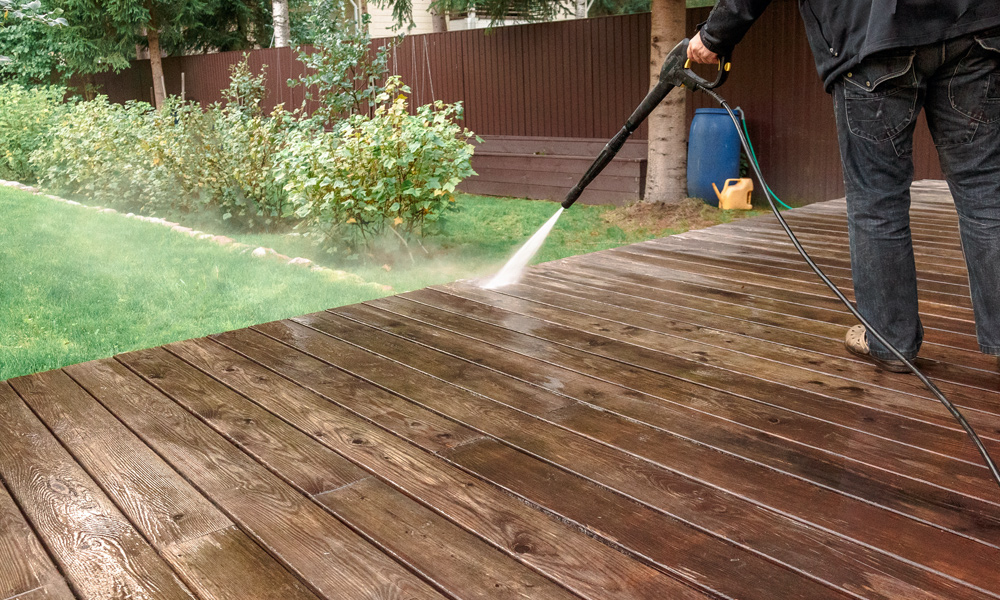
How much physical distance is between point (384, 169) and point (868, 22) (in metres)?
3.62

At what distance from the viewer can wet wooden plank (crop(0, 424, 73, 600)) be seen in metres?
1.36

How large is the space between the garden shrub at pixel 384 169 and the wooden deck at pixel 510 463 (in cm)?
236

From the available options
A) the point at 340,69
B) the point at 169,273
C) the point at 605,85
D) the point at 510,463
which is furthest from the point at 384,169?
the point at 605,85

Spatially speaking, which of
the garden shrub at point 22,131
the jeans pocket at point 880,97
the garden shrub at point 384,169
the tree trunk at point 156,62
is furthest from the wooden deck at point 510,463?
the tree trunk at point 156,62

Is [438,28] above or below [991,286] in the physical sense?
above

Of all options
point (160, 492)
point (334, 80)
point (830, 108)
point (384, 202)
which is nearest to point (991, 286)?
point (160, 492)

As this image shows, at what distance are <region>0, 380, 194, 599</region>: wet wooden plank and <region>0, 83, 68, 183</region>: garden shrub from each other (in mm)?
8673

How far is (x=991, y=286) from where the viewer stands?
202cm

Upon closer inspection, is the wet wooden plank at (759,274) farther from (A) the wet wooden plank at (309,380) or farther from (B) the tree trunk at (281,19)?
(B) the tree trunk at (281,19)

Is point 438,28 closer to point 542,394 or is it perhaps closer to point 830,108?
point 830,108

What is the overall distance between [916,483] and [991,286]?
670 mm

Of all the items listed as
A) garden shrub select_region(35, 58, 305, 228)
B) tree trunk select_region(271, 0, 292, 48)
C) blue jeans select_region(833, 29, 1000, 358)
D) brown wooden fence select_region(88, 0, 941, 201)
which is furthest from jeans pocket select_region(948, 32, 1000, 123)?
tree trunk select_region(271, 0, 292, 48)

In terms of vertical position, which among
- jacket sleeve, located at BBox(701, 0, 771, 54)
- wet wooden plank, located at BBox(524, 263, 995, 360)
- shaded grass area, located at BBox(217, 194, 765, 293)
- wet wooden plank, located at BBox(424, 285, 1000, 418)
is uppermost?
jacket sleeve, located at BBox(701, 0, 771, 54)

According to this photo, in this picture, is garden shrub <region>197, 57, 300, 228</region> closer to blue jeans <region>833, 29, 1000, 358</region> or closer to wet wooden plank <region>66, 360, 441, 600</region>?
wet wooden plank <region>66, 360, 441, 600</region>
